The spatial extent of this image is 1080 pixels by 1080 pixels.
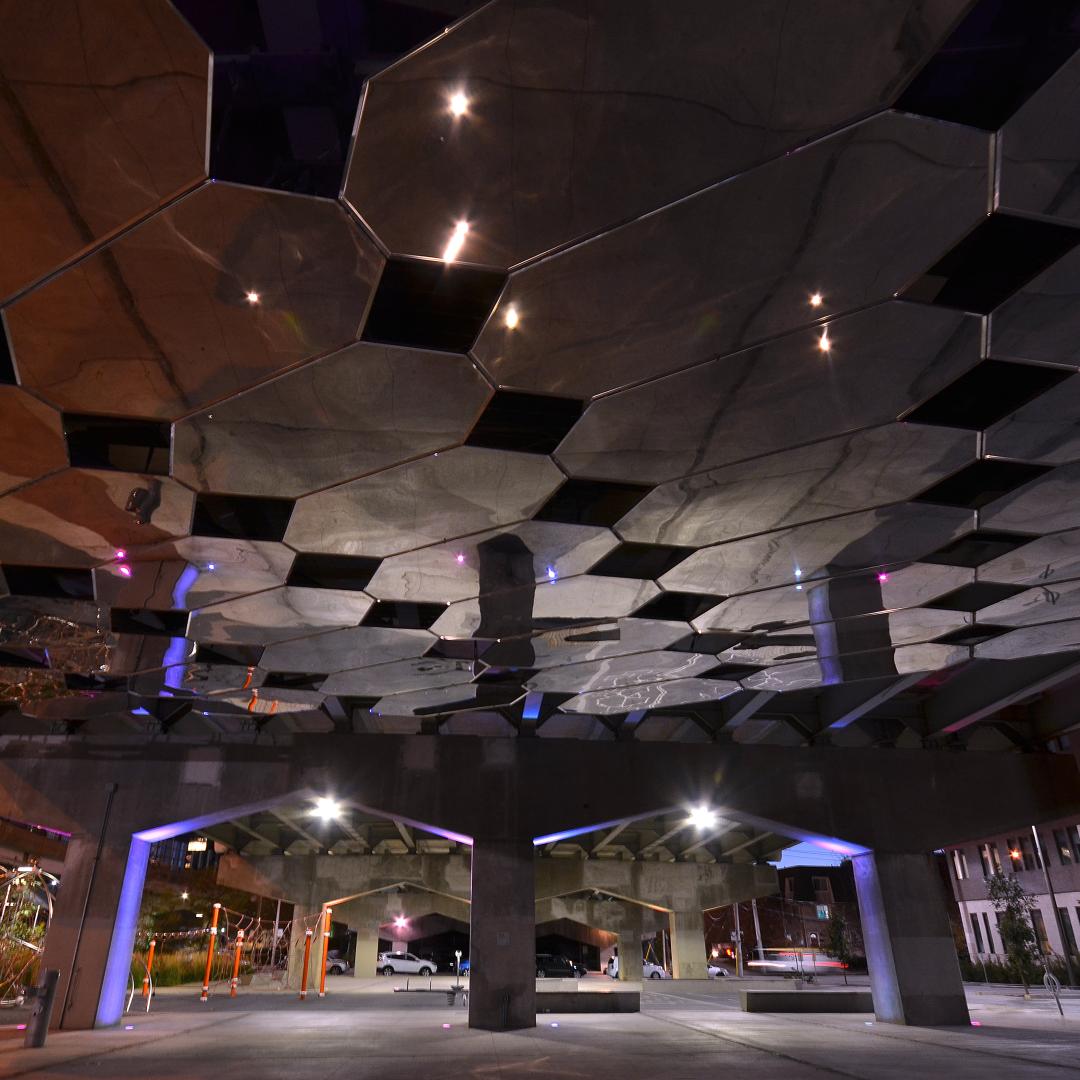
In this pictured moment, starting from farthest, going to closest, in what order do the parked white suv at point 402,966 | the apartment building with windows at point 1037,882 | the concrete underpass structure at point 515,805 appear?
the parked white suv at point 402,966
the apartment building with windows at point 1037,882
the concrete underpass structure at point 515,805

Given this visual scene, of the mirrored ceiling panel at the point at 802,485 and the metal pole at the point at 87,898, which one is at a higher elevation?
the mirrored ceiling panel at the point at 802,485

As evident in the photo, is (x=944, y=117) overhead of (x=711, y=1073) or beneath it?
overhead

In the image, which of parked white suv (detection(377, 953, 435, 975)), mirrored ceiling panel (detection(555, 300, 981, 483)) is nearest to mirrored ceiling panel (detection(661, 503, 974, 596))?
mirrored ceiling panel (detection(555, 300, 981, 483))

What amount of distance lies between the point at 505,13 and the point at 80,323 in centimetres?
328

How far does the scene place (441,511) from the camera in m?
7.14

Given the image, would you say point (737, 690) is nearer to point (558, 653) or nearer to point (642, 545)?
point (558, 653)

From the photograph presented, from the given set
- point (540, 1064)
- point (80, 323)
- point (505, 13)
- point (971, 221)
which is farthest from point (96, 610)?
point (971, 221)

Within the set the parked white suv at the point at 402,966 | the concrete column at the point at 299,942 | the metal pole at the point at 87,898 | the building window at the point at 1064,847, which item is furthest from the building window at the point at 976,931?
the metal pole at the point at 87,898

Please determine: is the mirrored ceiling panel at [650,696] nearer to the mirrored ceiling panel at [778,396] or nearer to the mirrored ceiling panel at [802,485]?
the mirrored ceiling panel at [802,485]

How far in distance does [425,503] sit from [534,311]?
2.74 m

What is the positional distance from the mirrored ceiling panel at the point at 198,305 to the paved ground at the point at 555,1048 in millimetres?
7258

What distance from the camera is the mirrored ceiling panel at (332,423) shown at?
17.0 ft

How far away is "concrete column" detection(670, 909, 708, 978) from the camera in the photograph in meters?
37.7

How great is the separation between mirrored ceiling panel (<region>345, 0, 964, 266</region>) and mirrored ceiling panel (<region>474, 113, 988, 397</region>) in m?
0.19
